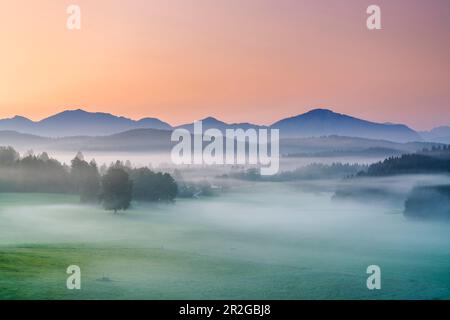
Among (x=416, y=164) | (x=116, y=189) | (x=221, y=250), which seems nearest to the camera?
(x=416, y=164)

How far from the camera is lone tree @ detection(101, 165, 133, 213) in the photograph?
8.52 meters

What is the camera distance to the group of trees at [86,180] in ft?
27.9

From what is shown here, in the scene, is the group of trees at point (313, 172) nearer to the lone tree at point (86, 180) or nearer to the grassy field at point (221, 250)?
the grassy field at point (221, 250)

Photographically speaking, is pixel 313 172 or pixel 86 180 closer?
pixel 313 172

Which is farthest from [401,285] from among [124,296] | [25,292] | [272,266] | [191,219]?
[25,292]

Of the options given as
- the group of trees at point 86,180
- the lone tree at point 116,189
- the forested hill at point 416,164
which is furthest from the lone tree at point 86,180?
the forested hill at point 416,164

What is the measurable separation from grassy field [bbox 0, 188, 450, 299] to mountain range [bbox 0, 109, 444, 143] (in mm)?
891

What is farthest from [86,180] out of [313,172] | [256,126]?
[313,172]

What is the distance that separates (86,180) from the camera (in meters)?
8.66

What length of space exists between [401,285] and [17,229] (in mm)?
5143

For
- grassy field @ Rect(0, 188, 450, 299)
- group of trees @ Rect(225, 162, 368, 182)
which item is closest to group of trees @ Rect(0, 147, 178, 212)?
grassy field @ Rect(0, 188, 450, 299)

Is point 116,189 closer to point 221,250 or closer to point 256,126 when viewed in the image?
point 221,250

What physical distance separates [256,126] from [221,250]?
1730mm
